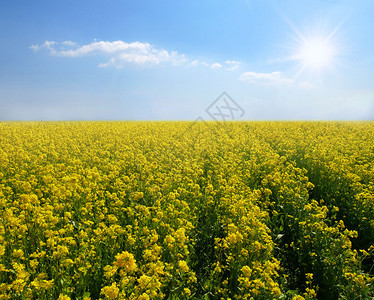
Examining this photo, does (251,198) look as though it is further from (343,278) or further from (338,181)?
(338,181)

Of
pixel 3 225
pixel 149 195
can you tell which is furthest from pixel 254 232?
pixel 3 225

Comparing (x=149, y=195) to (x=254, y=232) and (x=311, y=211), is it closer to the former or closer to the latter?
(x=254, y=232)

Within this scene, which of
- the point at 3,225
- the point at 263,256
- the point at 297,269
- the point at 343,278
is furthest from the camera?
the point at 297,269

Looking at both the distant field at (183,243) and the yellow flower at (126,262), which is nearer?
the yellow flower at (126,262)

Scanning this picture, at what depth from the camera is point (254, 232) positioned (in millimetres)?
5344

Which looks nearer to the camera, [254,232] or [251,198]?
[254,232]

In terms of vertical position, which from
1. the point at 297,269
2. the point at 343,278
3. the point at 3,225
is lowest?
the point at 297,269

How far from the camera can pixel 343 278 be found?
4.66 meters

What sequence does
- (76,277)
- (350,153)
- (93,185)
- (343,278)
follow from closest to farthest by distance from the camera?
(76,277) < (343,278) < (93,185) < (350,153)

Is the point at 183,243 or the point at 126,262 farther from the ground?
the point at 126,262

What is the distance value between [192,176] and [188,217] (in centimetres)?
320

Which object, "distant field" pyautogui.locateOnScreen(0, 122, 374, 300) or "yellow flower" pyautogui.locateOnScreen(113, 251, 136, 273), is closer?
"yellow flower" pyautogui.locateOnScreen(113, 251, 136, 273)

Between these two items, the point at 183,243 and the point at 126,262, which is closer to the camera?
the point at 126,262

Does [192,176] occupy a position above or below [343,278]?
above
